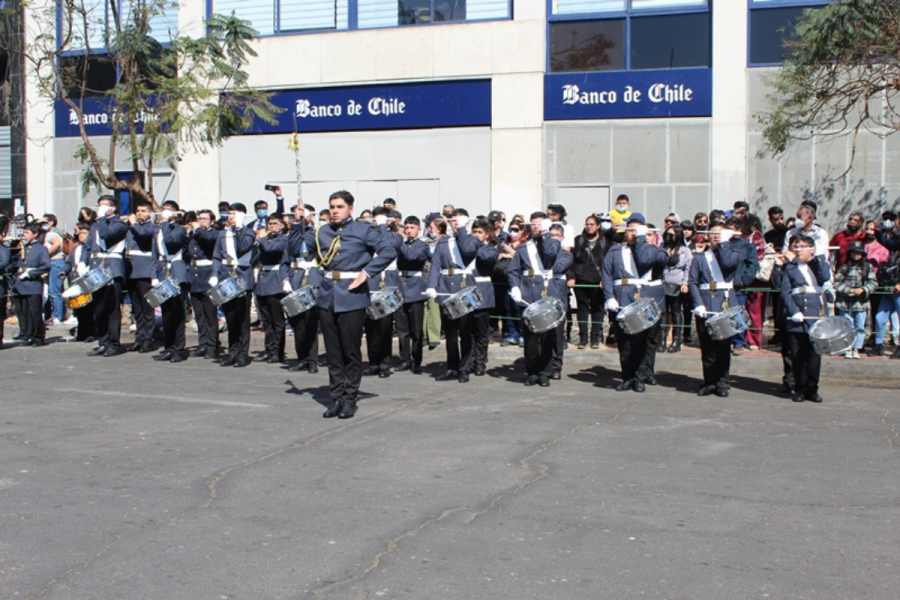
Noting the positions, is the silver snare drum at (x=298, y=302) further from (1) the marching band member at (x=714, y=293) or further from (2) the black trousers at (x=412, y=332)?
(1) the marching band member at (x=714, y=293)

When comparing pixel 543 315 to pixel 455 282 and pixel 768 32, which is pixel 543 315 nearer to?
pixel 455 282

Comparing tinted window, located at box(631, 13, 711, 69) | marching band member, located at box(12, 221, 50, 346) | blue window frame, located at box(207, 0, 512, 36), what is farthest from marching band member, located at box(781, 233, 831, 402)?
blue window frame, located at box(207, 0, 512, 36)

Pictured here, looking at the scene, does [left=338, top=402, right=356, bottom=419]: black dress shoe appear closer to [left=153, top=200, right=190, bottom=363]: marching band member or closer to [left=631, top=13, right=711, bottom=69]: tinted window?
[left=153, top=200, right=190, bottom=363]: marching band member

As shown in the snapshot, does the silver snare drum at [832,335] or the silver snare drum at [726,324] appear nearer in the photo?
the silver snare drum at [832,335]

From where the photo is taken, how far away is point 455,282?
1311cm

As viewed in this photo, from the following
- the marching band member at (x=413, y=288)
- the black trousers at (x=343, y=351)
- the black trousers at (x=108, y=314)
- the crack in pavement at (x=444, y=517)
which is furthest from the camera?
the black trousers at (x=108, y=314)

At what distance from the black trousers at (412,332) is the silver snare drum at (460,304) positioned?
1.01m

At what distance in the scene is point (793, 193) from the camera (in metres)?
20.2

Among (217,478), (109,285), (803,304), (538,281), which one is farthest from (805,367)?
(109,285)

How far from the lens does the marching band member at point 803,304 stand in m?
11.5

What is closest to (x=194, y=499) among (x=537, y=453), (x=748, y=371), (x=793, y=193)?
(x=537, y=453)

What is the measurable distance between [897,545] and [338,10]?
62.1ft

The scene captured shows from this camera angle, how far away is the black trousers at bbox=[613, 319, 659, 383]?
1204cm

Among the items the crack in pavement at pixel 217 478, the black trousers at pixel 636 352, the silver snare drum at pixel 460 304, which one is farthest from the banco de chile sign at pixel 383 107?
the crack in pavement at pixel 217 478
